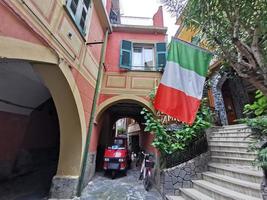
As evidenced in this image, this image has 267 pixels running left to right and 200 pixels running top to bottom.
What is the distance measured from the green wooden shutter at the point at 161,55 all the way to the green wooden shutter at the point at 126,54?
1180mm

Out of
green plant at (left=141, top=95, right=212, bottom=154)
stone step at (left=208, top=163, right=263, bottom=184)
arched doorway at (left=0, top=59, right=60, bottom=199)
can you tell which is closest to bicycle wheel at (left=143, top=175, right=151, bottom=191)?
green plant at (left=141, top=95, right=212, bottom=154)

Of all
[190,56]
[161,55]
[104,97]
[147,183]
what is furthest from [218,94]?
[190,56]

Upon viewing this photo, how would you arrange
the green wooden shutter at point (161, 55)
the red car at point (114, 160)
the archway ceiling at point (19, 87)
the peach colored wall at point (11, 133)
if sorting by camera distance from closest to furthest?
the archway ceiling at point (19, 87) → the peach colored wall at point (11, 133) → the red car at point (114, 160) → the green wooden shutter at point (161, 55)

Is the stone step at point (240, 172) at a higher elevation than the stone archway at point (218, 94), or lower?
lower

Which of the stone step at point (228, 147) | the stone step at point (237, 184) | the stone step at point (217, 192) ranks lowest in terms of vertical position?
the stone step at point (217, 192)

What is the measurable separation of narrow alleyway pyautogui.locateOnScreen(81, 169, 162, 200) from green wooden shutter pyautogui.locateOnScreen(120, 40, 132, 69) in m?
4.36

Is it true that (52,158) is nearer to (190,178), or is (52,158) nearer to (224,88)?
(190,178)

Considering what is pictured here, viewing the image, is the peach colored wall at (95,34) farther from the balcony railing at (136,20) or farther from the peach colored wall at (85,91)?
the balcony railing at (136,20)

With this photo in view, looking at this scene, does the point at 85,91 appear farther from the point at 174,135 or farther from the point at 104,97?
the point at 174,135

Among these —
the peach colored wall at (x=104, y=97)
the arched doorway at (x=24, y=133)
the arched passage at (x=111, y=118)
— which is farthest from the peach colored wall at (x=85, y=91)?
the arched doorway at (x=24, y=133)

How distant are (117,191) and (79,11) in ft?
17.0

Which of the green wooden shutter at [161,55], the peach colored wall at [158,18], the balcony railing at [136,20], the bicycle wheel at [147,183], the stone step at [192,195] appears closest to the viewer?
the stone step at [192,195]

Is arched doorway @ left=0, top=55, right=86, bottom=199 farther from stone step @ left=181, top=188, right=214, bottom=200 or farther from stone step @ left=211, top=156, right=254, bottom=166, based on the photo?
stone step @ left=211, top=156, right=254, bottom=166

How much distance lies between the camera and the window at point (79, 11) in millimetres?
3859
